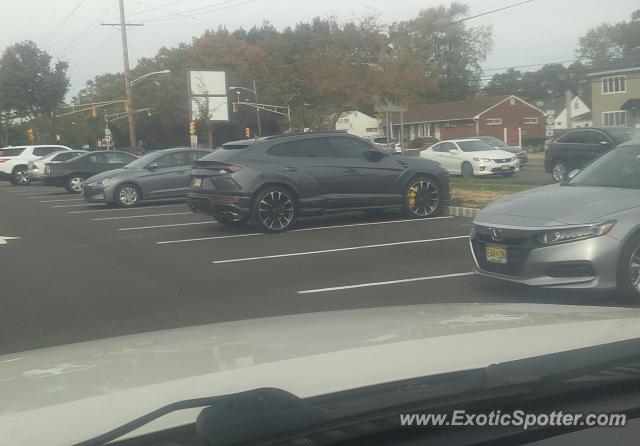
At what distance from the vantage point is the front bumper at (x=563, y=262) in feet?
21.1

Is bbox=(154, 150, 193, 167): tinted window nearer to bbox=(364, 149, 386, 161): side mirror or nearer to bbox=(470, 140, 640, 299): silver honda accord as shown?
bbox=(364, 149, 386, 161): side mirror

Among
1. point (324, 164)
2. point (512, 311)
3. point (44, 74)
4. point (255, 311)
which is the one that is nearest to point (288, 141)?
point (324, 164)

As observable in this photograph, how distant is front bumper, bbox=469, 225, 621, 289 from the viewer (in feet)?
21.1

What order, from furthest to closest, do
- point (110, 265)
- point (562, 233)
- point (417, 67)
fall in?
point (417, 67) < point (110, 265) < point (562, 233)

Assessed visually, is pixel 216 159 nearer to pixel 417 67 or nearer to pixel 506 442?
pixel 506 442

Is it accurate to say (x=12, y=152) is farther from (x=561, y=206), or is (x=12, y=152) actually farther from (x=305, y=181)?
(x=561, y=206)

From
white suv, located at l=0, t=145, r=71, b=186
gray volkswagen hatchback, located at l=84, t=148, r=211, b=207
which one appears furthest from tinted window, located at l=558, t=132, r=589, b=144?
white suv, located at l=0, t=145, r=71, b=186

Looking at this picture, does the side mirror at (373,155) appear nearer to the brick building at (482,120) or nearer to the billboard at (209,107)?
the billboard at (209,107)

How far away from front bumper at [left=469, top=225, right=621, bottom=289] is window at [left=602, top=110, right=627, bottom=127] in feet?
163

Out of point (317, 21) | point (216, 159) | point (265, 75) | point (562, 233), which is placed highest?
point (317, 21)

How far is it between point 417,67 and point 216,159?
21.0m

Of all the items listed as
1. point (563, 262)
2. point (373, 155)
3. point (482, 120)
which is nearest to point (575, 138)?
point (373, 155)

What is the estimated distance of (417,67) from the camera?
104 ft

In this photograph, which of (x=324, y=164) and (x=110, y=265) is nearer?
(x=110, y=265)
